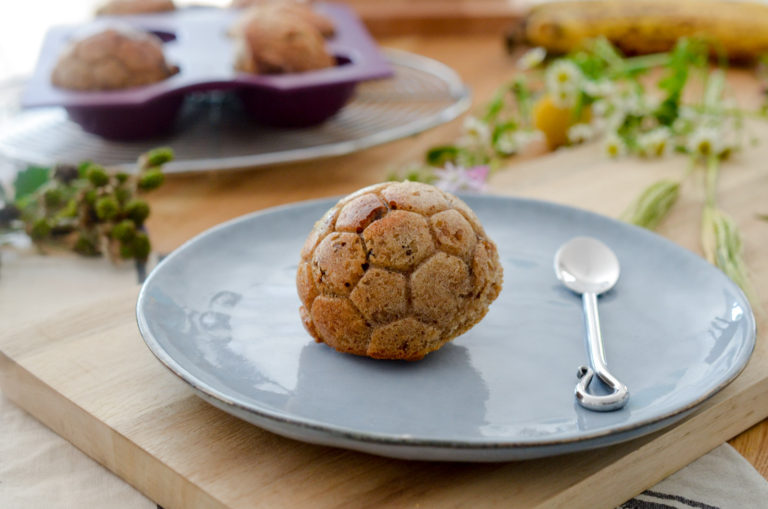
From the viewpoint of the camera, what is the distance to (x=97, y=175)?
3.50ft

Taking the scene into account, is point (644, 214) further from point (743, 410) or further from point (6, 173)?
point (6, 173)

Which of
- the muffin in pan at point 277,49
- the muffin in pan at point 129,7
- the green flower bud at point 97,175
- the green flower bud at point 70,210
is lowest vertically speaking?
the green flower bud at point 70,210

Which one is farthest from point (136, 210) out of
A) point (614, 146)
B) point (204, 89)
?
point (614, 146)

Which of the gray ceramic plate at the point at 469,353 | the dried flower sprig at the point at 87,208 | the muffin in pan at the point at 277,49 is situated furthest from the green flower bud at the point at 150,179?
the muffin in pan at the point at 277,49

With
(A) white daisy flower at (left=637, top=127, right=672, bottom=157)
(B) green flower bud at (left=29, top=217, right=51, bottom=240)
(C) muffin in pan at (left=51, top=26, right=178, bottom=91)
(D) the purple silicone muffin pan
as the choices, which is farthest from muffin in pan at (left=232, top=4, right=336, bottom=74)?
(A) white daisy flower at (left=637, top=127, right=672, bottom=157)

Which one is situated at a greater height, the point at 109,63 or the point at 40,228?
the point at 109,63

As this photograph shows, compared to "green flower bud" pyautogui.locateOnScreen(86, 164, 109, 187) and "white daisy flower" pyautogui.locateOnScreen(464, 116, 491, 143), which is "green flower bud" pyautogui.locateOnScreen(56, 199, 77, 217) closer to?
"green flower bud" pyautogui.locateOnScreen(86, 164, 109, 187)

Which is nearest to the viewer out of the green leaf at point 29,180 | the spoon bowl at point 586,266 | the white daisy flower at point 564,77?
the spoon bowl at point 586,266

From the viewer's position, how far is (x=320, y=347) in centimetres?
76

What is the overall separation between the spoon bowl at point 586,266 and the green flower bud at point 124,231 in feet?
1.83

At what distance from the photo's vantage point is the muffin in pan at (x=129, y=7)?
6.15 feet

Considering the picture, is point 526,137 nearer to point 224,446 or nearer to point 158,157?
point 158,157

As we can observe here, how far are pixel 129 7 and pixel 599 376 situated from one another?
1586 millimetres

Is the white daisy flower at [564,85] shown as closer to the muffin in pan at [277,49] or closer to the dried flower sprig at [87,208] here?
the muffin in pan at [277,49]
